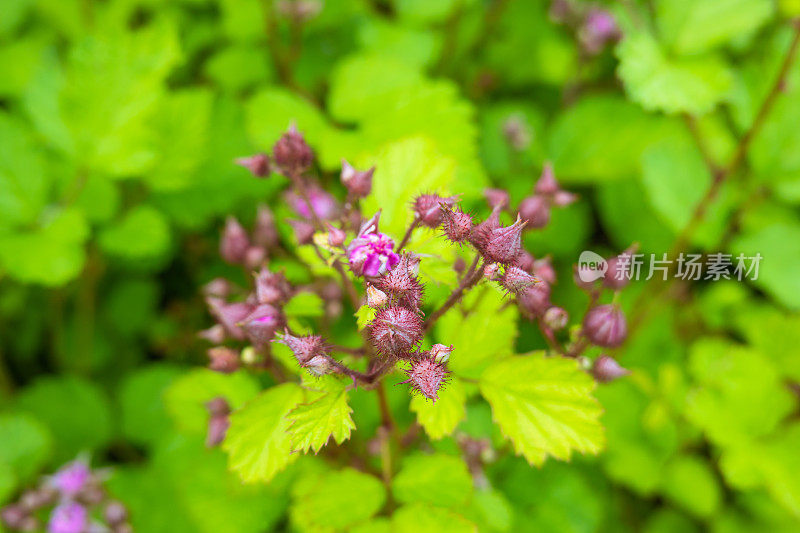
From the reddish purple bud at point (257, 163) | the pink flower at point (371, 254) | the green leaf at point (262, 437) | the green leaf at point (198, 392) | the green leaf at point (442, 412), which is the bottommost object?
the green leaf at point (198, 392)

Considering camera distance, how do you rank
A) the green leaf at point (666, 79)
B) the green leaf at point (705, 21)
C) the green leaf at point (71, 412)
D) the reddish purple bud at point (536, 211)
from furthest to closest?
the green leaf at point (71, 412) → the green leaf at point (705, 21) → the green leaf at point (666, 79) → the reddish purple bud at point (536, 211)

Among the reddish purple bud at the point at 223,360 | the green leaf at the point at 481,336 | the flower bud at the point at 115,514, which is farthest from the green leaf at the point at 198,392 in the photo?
the green leaf at the point at 481,336

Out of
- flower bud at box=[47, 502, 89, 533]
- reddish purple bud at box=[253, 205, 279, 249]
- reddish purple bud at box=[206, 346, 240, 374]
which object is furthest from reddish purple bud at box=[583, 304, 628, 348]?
flower bud at box=[47, 502, 89, 533]

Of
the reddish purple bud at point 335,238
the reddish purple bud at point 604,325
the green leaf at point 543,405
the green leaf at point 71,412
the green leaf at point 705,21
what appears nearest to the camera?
the reddish purple bud at point 335,238

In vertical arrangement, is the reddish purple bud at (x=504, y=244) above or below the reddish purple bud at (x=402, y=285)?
above

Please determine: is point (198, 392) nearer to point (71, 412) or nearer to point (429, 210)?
point (71, 412)

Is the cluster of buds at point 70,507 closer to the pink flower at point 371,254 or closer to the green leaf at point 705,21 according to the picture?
the pink flower at point 371,254

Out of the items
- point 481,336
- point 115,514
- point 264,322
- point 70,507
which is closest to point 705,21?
point 481,336
